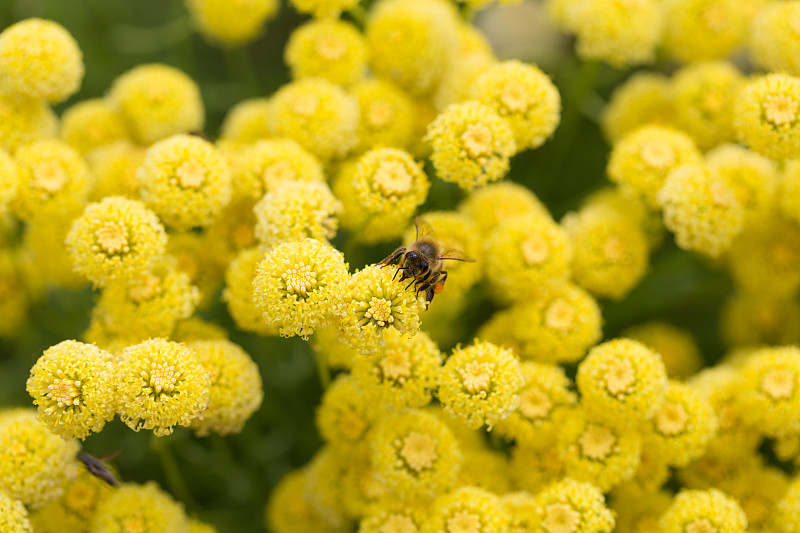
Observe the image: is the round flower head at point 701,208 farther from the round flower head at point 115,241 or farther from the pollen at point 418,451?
the round flower head at point 115,241

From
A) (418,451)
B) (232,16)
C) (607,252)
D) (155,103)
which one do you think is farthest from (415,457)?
(232,16)

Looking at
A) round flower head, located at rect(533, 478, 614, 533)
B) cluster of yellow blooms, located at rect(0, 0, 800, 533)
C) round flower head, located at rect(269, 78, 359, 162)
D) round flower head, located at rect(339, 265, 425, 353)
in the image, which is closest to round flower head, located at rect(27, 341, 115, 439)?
cluster of yellow blooms, located at rect(0, 0, 800, 533)

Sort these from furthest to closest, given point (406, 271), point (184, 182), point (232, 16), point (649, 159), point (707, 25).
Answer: point (232, 16)
point (707, 25)
point (649, 159)
point (184, 182)
point (406, 271)

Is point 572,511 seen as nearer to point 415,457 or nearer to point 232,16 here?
point 415,457

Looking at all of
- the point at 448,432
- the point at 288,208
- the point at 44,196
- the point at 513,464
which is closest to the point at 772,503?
the point at 513,464

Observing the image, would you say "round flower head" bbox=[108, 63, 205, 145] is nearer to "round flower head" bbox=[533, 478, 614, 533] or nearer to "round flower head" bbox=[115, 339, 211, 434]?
"round flower head" bbox=[115, 339, 211, 434]
